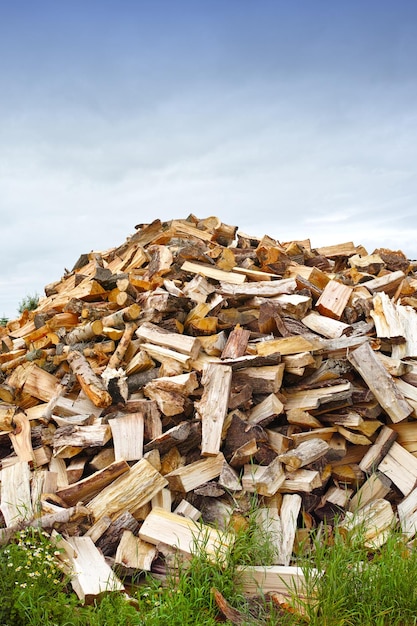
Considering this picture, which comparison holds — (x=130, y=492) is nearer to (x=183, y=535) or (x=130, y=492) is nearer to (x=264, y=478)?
(x=183, y=535)

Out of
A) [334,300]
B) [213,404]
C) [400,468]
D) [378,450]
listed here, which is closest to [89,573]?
[213,404]

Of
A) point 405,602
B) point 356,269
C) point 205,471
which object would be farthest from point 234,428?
point 356,269

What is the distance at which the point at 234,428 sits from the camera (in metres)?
4.60

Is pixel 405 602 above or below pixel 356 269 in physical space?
below

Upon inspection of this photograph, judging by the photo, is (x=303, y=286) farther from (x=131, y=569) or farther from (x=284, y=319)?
(x=131, y=569)

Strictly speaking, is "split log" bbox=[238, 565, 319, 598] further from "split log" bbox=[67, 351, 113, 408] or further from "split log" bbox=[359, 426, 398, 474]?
"split log" bbox=[67, 351, 113, 408]

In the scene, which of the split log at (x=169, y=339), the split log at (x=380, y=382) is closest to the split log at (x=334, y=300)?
the split log at (x=380, y=382)

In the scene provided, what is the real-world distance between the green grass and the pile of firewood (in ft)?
0.46

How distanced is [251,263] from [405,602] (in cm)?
422

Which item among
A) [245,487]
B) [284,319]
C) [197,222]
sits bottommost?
[245,487]

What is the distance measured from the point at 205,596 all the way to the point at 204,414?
1407 millimetres

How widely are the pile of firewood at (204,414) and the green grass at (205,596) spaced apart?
5.5 inches

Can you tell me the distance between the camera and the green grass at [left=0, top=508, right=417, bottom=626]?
333cm

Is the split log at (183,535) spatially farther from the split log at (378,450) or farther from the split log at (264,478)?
the split log at (378,450)
